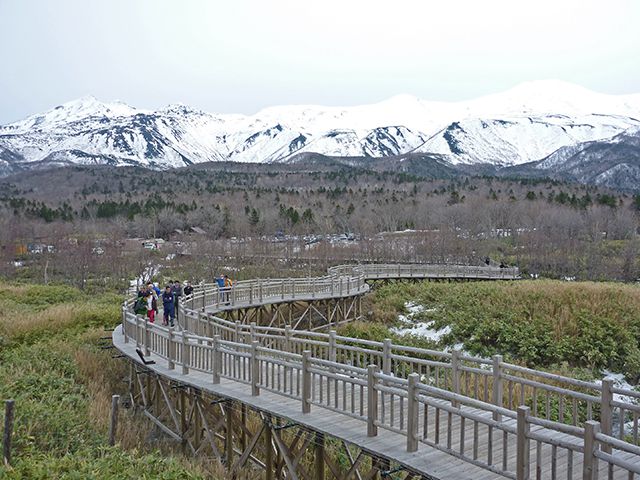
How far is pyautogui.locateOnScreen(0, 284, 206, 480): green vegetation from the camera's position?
29.5ft

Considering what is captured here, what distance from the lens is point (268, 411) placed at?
1061 cm

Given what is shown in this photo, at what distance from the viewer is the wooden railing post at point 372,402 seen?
8.80 m

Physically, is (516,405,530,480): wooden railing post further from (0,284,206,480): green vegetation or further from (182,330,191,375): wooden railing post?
(182,330,191,375): wooden railing post

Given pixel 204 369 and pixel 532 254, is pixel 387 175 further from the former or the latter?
pixel 204 369

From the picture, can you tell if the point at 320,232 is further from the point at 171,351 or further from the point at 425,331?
the point at 171,351

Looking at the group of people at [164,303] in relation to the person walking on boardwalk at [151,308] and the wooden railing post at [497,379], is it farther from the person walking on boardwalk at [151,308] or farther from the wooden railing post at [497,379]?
the wooden railing post at [497,379]

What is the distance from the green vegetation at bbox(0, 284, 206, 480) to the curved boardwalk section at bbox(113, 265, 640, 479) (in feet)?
3.87

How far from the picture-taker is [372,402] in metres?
8.93

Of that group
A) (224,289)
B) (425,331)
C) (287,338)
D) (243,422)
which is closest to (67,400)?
(243,422)

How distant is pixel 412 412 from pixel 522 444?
1.65 m

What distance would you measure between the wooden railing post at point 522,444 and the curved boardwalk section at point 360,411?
1 centimetres

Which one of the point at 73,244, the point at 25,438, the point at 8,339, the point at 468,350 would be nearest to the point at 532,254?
the point at 468,350

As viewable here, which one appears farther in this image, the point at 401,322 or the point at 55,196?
the point at 55,196

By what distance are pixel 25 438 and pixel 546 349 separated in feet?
57.9
